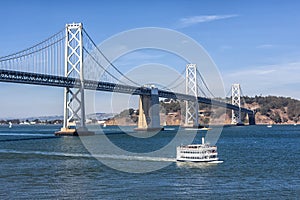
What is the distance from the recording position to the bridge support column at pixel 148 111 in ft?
232

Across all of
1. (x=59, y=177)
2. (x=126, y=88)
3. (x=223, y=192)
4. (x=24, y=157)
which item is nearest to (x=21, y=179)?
(x=59, y=177)

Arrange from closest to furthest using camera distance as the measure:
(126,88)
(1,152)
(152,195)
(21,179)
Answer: (152,195), (21,179), (1,152), (126,88)

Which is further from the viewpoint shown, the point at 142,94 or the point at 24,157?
the point at 142,94

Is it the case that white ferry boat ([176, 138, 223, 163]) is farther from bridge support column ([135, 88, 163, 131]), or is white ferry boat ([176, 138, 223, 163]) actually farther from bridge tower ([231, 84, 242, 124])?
bridge tower ([231, 84, 242, 124])

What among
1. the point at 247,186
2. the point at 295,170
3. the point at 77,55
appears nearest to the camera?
the point at 247,186

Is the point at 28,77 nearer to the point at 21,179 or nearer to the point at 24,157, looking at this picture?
the point at 24,157

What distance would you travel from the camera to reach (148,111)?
71312mm

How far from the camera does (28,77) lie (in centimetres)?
4906

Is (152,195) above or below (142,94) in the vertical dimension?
below

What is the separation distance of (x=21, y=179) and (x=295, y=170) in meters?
11.4

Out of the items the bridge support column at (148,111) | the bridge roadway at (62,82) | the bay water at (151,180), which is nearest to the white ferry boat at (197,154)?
the bay water at (151,180)

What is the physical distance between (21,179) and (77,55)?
35480mm

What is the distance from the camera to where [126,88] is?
64.6 meters

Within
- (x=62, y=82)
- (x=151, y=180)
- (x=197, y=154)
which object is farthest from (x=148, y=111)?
(x=151, y=180)
